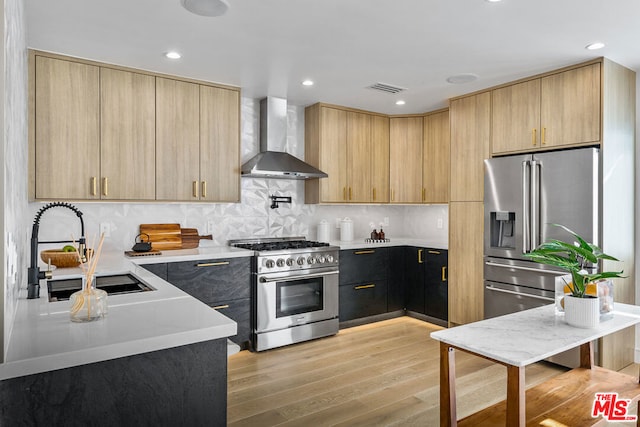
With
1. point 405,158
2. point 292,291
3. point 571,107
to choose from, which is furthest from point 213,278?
point 571,107

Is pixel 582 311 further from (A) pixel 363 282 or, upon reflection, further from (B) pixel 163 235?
(B) pixel 163 235

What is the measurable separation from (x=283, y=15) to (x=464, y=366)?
2988 millimetres

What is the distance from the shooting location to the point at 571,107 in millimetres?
3393

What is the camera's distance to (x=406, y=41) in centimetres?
299

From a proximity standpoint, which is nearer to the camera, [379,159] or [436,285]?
[436,285]

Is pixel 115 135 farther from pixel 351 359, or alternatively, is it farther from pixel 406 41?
pixel 351 359

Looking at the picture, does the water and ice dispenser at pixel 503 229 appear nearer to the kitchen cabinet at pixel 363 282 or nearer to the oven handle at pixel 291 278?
the kitchen cabinet at pixel 363 282

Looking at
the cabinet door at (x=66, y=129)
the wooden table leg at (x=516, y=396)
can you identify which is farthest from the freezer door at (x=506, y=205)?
the cabinet door at (x=66, y=129)

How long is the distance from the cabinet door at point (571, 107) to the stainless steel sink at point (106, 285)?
10.8 ft

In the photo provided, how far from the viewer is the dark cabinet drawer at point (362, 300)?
4527 millimetres

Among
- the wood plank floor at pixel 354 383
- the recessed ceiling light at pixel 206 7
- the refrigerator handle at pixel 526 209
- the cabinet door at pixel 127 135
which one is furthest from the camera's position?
the refrigerator handle at pixel 526 209

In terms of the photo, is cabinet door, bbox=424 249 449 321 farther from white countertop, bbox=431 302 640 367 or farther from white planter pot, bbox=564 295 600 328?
white planter pot, bbox=564 295 600 328

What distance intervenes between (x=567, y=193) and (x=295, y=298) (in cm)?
254

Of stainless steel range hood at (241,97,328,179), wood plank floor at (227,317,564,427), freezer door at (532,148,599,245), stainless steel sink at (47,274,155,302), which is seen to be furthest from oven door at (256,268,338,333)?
freezer door at (532,148,599,245)
